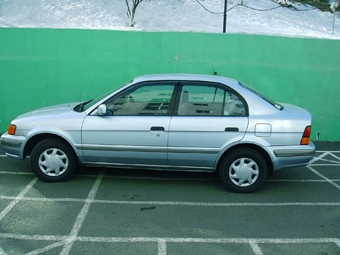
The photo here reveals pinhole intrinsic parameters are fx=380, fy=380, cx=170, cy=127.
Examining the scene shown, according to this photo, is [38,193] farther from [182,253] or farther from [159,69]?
[159,69]

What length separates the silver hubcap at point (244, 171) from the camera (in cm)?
513

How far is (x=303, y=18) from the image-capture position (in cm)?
1659

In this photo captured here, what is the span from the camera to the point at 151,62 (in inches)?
321

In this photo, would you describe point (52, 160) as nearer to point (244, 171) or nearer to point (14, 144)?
point (14, 144)

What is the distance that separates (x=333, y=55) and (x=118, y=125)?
5.36m

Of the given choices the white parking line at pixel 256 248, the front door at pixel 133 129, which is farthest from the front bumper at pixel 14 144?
the white parking line at pixel 256 248

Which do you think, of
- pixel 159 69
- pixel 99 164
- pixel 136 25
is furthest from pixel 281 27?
pixel 99 164

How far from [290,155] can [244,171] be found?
2.11ft

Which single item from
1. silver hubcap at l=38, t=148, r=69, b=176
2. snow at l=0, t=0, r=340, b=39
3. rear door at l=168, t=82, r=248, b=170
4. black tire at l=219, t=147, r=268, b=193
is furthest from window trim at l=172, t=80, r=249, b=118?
snow at l=0, t=0, r=340, b=39

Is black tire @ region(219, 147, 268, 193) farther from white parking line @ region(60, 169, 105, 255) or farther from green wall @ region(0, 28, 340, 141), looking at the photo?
green wall @ region(0, 28, 340, 141)

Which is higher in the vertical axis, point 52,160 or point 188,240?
point 52,160

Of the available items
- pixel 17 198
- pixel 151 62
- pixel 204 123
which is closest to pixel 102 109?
pixel 204 123

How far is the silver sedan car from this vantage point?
5.06m

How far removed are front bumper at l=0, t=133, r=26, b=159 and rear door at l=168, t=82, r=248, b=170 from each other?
2111mm
